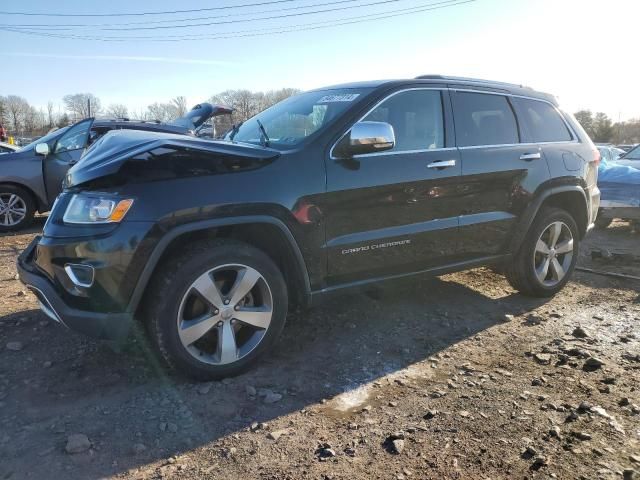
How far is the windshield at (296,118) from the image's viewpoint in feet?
11.8

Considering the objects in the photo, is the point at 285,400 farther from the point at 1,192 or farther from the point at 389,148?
the point at 1,192

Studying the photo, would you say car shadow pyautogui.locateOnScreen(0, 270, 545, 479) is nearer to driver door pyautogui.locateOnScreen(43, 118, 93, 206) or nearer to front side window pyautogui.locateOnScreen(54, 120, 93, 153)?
driver door pyautogui.locateOnScreen(43, 118, 93, 206)

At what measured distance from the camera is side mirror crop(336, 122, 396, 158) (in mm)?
3305

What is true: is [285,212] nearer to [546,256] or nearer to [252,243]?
[252,243]

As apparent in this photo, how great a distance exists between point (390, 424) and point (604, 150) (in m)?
12.2

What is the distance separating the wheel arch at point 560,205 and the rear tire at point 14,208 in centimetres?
701

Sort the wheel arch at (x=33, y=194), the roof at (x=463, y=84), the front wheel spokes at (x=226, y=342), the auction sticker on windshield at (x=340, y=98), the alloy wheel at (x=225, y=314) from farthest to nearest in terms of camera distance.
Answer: the wheel arch at (x=33, y=194), the roof at (x=463, y=84), the auction sticker on windshield at (x=340, y=98), the front wheel spokes at (x=226, y=342), the alloy wheel at (x=225, y=314)

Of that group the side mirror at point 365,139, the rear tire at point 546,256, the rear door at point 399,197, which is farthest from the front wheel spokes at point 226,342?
the rear tire at point 546,256

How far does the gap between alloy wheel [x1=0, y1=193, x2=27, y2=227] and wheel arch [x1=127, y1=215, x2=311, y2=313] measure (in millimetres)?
5969

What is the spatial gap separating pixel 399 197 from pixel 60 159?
6304 millimetres

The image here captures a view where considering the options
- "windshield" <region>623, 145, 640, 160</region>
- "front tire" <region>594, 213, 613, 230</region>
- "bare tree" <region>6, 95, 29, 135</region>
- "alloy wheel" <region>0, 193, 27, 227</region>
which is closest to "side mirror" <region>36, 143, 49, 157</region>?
"alloy wheel" <region>0, 193, 27, 227</region>

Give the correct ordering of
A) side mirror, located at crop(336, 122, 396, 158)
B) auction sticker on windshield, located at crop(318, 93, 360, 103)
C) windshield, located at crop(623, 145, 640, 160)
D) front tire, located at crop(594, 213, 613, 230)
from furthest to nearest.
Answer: windshield, located at crop(623, 145, 640, 160)
front tire, located at crop(594, 213, 613, 230)
auction sticker on windshield, located at crop(318, 93, 360, 103)
side mirror, located at crop(336, 122, 396, 158)

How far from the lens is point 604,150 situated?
12.5m

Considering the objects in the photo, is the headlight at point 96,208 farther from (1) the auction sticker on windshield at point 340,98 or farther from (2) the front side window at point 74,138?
(2) the front side window at point 74,138
